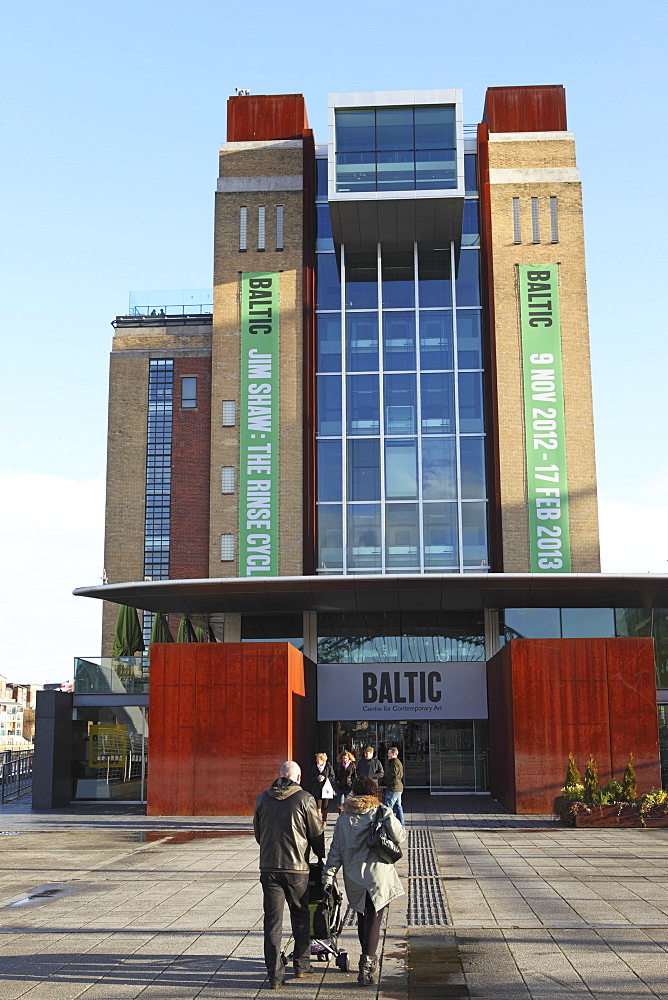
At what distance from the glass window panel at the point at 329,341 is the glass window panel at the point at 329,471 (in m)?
2.72

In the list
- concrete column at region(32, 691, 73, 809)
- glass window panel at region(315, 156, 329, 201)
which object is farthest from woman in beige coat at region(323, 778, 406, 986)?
glass window panel at region(315, 156, 329, 201)

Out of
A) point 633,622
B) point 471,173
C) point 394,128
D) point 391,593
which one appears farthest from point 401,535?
point 394,128

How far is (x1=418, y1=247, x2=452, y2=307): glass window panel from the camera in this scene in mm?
37375

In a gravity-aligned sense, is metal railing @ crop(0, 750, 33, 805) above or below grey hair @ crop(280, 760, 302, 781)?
below

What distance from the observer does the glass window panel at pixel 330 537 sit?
1411 inches

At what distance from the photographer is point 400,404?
120 ft

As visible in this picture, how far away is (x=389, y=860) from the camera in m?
8.88

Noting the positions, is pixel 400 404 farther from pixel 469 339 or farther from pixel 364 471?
pixel 469 339

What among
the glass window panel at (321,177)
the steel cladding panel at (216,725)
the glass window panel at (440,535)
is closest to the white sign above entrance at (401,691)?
the glass window panel at (440,535)

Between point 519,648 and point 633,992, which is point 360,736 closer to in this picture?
point 519,648

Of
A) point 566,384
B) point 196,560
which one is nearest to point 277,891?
point 566,384

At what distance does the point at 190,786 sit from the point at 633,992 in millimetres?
18582

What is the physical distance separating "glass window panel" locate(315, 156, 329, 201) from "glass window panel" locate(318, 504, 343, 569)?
11755 mm

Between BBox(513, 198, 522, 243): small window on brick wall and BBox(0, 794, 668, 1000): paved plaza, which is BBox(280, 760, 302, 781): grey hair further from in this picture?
BBox(513, 198, 522, 243): small window on brick wall
